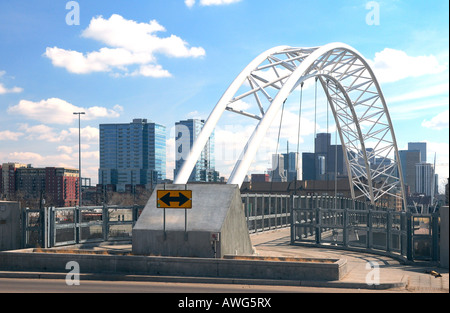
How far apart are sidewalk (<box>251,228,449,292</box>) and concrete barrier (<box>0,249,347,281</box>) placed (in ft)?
2.28

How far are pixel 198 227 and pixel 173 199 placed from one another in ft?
4.47

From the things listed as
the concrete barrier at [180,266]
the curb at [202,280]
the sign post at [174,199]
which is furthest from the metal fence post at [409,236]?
the sign post at [174,199]

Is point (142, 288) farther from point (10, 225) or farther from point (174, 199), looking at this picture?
point (10, 225)

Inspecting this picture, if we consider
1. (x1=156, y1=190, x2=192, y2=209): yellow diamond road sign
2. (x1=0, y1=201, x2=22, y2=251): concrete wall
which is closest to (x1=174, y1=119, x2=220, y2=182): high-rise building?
(x1=156, y1=190, x2=192, y2=209): yellow diamond road sign

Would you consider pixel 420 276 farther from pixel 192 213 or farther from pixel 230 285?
pixel 192 213

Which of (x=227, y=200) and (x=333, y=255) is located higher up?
(x=227, y=200)

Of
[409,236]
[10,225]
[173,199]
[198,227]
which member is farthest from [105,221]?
[409,236]

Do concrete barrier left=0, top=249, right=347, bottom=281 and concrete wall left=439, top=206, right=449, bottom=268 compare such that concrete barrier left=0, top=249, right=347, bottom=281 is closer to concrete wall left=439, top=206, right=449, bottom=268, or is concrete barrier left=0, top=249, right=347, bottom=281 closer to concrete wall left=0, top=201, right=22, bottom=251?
concrete wall left=0, top=201, right=22, bottom=251

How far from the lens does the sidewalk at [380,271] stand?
48.5 feet

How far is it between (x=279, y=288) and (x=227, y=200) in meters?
5.40

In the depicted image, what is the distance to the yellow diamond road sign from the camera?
1819 centimetres

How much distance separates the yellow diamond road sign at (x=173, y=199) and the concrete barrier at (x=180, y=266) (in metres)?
2.45

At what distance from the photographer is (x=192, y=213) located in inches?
752
